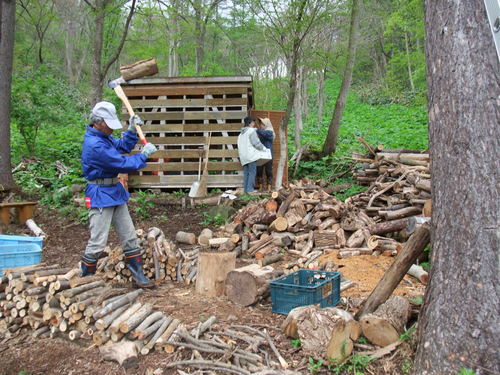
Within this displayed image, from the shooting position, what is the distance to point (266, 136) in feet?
36.4

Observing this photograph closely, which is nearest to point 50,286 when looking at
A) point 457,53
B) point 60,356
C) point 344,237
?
point 60,356

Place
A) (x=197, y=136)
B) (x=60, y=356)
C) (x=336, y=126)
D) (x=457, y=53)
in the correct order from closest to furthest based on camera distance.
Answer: (x=457, y=53)
(x=60, y=356)
(x=197, y=136)
(x=336, y=126)

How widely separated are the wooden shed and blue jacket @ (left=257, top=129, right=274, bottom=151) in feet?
2.62

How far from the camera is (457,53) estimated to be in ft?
10.1

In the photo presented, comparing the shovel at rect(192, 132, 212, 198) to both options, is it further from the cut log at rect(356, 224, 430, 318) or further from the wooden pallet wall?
the cut log at rect(356, 224, 430, 318)

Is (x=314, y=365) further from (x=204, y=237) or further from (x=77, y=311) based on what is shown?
(x=204, y=237)

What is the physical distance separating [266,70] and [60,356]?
19334 mm

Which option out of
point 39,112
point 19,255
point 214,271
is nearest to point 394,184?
point 214,271

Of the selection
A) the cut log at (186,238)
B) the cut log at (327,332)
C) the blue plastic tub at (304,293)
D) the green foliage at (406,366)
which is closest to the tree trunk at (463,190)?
the green foliage at (406,366)

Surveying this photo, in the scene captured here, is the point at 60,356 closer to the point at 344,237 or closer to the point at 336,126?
the point at 344,237

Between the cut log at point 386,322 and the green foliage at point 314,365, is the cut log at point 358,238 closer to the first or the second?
the cut log at point 386,322

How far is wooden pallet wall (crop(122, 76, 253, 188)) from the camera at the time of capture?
11.6m

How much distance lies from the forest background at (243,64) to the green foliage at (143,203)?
1.88m

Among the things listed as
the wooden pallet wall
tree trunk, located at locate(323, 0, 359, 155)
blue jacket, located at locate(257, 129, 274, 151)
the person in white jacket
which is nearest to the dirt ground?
the person in white jacket
